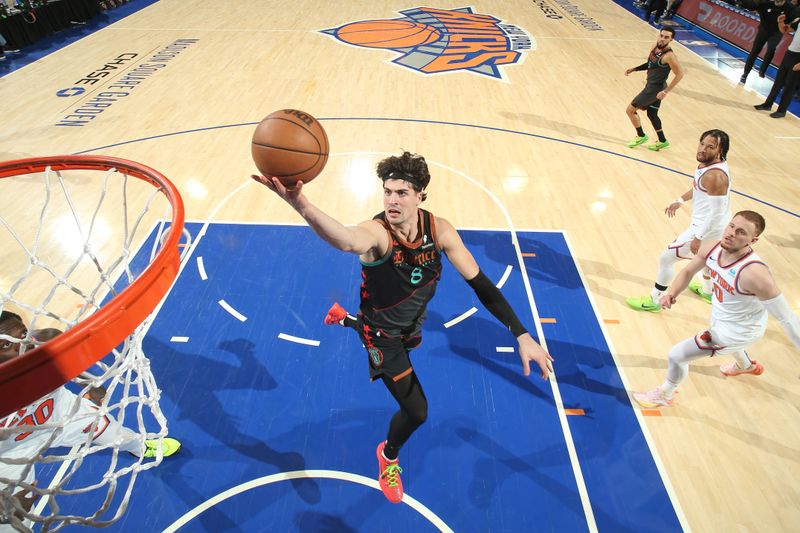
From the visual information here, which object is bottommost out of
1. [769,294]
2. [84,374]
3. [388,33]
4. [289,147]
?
[388,33]

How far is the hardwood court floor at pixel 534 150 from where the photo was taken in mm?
4070

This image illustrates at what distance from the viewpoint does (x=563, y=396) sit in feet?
13.9

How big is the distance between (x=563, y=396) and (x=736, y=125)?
7848mm

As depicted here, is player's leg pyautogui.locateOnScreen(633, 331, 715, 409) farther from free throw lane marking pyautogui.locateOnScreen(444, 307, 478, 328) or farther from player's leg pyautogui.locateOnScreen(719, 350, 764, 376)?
free throw lane marking pyautogui.locateOnScreen(444, 307, 478, 328)

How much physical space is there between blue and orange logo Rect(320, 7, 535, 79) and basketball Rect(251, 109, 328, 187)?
9222mm

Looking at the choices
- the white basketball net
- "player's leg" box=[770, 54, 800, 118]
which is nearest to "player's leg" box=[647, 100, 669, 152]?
"player's leg" box=[770, 54, 800, 118]

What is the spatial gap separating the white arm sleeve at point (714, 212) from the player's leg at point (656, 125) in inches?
154

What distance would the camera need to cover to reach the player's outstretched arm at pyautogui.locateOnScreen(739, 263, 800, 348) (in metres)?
3.28

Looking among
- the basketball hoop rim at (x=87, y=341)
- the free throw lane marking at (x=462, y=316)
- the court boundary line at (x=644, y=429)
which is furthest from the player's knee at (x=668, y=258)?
the basketball hoop rim at (x=87, y=341)

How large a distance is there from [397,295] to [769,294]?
2533mm

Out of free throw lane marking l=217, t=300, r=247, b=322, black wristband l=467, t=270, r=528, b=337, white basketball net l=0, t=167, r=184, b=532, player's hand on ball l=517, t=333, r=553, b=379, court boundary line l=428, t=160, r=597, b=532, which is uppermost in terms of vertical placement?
black wristband l=467, t=270, r=528, b=337

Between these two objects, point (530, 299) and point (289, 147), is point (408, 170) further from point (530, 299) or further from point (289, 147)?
point (530, 299)

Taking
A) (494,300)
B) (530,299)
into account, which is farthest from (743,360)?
(494,300)

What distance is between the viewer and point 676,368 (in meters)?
3.86
